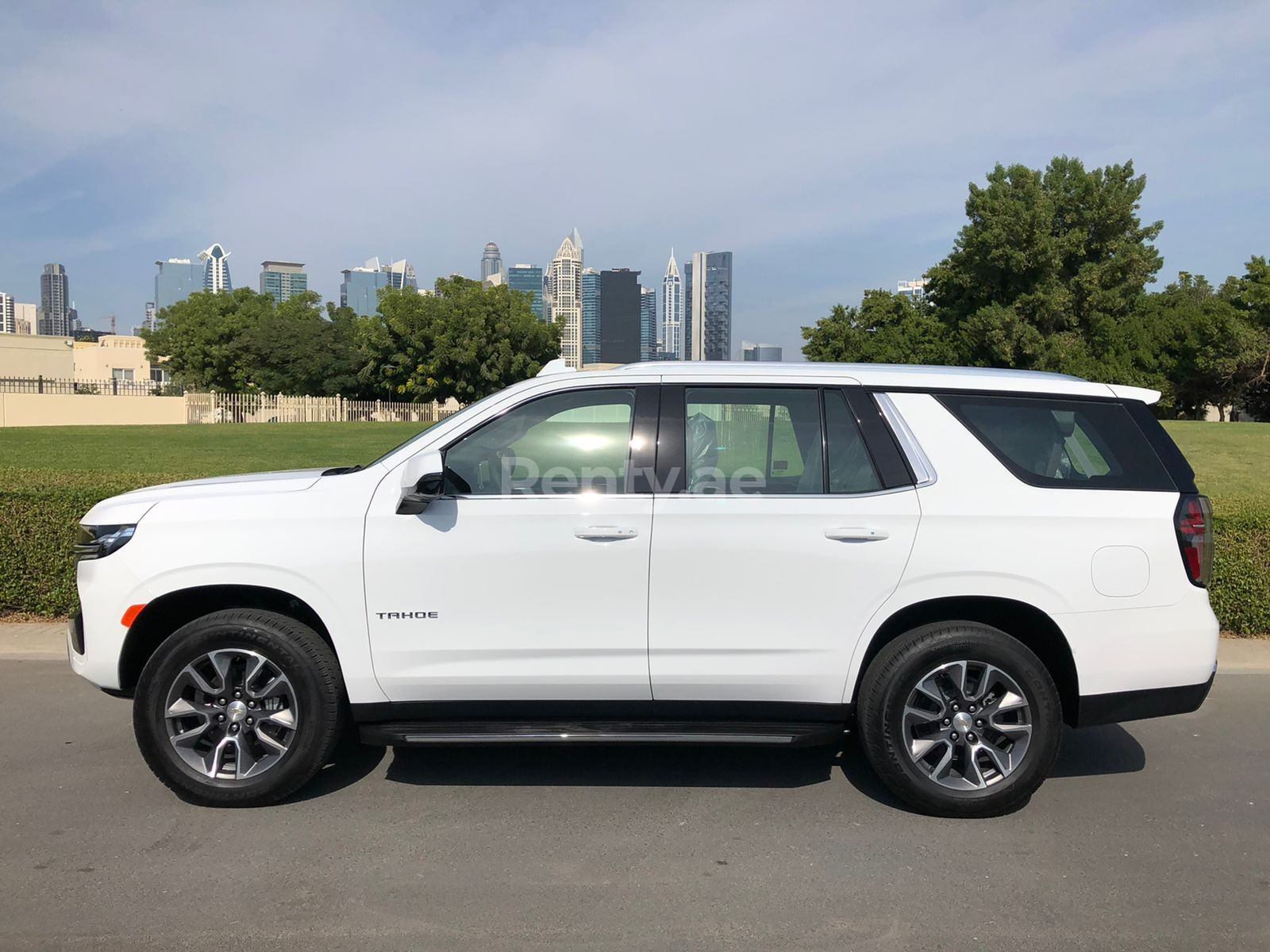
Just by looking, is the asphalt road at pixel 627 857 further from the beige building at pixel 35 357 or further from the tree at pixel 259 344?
the beige building at pixel 35 357

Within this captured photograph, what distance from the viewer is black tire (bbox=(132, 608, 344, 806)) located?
13.1 feet

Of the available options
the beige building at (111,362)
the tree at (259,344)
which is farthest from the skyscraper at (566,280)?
the tree at (259,344)

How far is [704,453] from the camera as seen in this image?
413cm

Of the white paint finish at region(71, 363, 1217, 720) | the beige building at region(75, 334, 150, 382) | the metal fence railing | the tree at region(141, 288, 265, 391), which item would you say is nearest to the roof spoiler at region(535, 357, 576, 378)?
the white paint finish at region(71, 363, 1217, 720)

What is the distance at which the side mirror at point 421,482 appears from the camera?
3.88 metres

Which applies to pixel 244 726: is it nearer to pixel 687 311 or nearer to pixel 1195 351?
pixel 1195 351

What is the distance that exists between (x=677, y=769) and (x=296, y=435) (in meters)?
33.4

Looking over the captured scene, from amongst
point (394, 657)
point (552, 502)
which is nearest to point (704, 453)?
point (552, 502)

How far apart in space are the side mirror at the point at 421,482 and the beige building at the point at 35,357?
74223 millimetres

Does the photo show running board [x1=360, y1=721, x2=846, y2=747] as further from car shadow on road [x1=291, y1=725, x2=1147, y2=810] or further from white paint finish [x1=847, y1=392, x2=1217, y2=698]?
car shadow on road [x1=291, y1=725, x2=1147, y2=810]

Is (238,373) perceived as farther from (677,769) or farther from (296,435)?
(677,769)

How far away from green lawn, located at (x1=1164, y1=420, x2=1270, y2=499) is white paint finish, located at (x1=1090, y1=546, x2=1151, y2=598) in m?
12.5

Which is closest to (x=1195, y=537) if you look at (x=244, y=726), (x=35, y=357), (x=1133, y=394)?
(x=1133, y=394)

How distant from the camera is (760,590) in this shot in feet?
12.9
